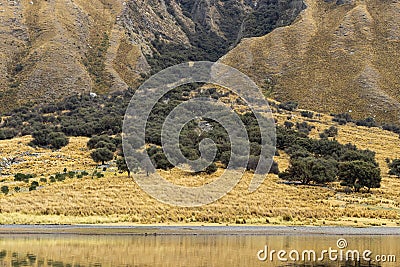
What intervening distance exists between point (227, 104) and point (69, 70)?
37892mm

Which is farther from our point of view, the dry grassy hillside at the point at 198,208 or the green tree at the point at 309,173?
the green tree at the point at 309,173

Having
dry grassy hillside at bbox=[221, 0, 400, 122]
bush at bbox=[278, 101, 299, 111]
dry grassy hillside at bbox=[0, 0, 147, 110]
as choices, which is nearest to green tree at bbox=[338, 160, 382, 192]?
bush at bbox=[278, 101, 299, 111]

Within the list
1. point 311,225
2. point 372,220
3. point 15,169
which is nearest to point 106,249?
point 311,225

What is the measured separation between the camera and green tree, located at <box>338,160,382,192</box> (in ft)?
180

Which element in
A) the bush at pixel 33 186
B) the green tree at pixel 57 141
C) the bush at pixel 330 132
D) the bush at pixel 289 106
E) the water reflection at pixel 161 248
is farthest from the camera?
the bush at pixel 289 106

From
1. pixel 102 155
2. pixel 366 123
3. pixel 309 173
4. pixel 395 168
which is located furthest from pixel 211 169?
A: pixel 366 123

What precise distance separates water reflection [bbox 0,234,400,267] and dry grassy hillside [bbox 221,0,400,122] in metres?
72.1

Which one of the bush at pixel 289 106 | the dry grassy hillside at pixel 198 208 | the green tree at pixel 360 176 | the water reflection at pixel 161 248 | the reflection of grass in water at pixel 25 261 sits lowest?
the reflection of grass in water at pixel 25 261

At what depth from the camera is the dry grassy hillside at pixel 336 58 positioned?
10200 centimetres

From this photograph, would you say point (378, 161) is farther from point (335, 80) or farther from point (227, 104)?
point (335, 80)

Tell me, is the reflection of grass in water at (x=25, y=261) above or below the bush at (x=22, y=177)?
below

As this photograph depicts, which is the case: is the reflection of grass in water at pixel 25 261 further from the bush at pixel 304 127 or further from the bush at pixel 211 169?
the bush at pixel 304 127

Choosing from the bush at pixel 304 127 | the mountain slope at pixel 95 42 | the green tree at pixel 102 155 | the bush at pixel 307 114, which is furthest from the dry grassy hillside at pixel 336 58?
the green tree at pixel 102 155

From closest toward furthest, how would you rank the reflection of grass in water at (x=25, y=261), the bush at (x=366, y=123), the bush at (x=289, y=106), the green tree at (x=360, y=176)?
the reflection of grass in water at (x=25, y=261) → the green tree at (x=360, y=176) → the bush at (x=366, y=123) → the bush at (x=289, y=106)
